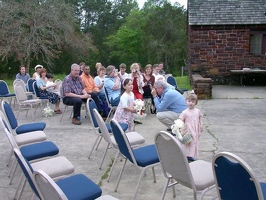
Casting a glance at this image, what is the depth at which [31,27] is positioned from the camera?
24391 mm

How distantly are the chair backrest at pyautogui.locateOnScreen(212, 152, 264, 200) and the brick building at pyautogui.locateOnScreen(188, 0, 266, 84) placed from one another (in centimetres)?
1388

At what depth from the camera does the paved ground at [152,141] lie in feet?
13.4

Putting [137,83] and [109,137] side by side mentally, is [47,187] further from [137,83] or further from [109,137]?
[137,83]

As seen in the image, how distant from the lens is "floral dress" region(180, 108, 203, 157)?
4449 mm

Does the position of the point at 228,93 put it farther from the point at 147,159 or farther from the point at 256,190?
the point at 256,190

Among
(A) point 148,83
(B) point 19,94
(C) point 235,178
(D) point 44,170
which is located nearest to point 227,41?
(A) point 148,83

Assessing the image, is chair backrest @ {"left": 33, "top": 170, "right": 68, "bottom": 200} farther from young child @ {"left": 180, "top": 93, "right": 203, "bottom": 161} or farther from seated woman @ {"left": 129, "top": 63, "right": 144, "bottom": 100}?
seated woman @ {"left": 129, "top": 63, "right": 144, "bottom": 100}

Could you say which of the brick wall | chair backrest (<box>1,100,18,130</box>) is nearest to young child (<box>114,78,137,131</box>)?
chair backrest (<box>1,100,18,130</box>)

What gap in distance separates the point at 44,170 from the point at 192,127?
2.05 m

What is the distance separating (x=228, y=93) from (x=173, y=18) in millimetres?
27051

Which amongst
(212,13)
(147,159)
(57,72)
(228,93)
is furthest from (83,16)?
(147,159)

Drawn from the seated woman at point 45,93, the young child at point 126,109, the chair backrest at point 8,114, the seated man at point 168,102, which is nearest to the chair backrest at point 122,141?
the young child at point 126,109

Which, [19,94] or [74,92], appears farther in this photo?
[19,94]

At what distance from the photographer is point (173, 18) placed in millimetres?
38375
